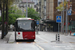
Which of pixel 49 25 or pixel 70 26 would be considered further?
A: pixel 49 25

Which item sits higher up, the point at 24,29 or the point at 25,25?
the point at 25,25

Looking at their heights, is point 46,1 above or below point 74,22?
above

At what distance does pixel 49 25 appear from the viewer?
84500mm

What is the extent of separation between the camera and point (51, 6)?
79062 millimetres

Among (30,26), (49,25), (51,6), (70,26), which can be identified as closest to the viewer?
(30,26)

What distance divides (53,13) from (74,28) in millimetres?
9098

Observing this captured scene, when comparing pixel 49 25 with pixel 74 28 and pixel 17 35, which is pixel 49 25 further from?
pixel 17 35

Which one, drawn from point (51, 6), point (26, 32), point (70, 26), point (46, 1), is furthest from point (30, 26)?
point (46, 1)

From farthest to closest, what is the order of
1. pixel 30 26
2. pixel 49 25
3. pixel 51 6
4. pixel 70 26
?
pixel 49 25
pixel 51 6
pixel 70 26
pixel 30 26

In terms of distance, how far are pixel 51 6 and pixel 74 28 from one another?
39.9ft

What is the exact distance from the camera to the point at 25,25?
26438mm

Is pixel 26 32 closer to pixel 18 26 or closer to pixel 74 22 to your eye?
pixel 18 26

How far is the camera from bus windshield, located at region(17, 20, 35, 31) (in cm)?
2634

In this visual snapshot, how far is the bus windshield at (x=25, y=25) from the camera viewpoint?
86.4 ft
